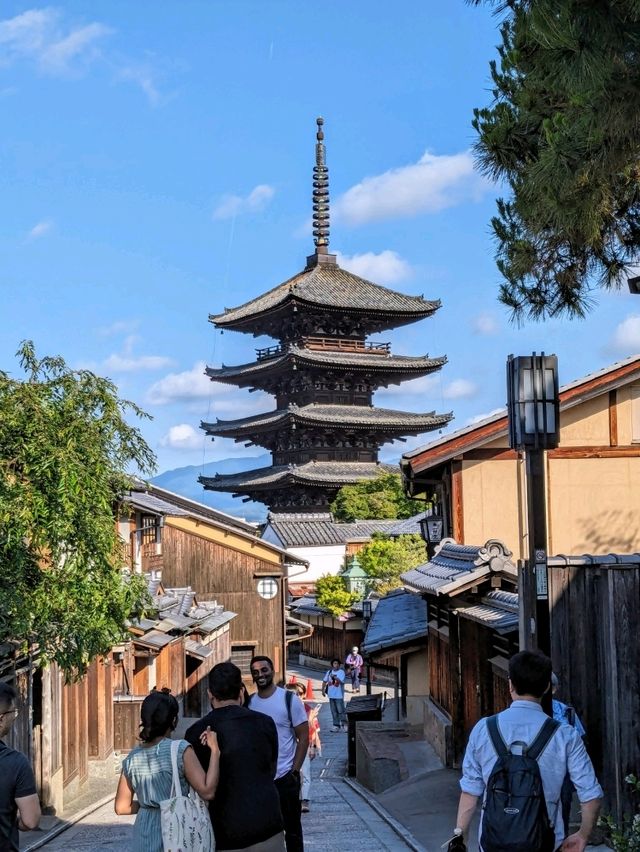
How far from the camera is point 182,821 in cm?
497

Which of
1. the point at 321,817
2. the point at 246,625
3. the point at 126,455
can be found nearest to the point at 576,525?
the point at 321,817

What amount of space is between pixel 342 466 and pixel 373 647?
39.4 meters

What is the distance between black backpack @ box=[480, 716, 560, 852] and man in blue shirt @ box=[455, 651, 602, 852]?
0.14 ft

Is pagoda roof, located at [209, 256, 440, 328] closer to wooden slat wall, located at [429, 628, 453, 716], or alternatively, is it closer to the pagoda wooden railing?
the pagoda wooden railing

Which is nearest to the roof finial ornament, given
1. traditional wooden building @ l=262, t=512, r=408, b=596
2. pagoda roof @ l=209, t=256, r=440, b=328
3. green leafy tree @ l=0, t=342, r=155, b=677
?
pagoda roof @ l=209, t=256, r=440, b=328

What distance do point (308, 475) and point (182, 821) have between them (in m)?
52.3

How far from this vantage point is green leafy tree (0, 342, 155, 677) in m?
11.2

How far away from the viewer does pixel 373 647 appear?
1991cm

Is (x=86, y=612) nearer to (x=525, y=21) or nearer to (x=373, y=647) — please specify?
(x=525, y=21)

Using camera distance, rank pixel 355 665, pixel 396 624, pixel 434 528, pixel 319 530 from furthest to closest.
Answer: pixel 319 530 → pixel 355 665 → pixel 396 624 → pixel 434 528

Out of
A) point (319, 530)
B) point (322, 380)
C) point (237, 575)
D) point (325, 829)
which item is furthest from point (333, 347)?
point (325, 829)

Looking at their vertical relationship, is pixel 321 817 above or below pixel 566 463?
below

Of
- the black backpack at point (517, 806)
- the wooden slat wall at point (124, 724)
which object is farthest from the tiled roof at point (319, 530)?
the black backpack at point (517, 806)

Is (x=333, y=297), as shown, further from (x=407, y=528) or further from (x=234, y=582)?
(x=234, y=582)
